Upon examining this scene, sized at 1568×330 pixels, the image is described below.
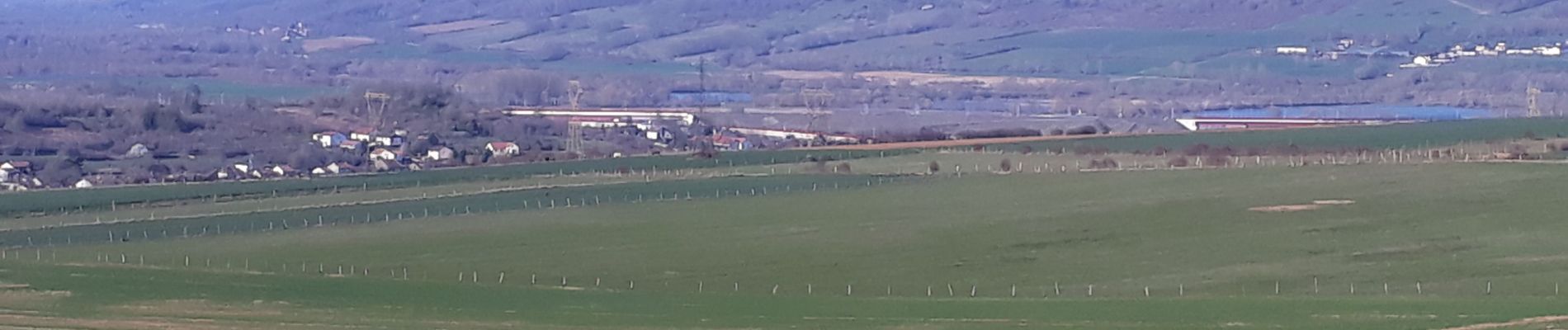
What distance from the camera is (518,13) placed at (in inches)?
7131

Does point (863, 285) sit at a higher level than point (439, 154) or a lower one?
lower

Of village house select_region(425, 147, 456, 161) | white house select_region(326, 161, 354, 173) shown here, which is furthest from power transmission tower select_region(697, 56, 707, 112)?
white house select_region(326, 161, 354, 173)

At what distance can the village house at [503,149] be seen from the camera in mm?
68812

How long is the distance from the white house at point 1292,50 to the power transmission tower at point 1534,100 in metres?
25.1

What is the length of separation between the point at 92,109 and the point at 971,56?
219ft

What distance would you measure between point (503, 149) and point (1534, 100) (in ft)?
131

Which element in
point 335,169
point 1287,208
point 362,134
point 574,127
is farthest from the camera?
point 574,127

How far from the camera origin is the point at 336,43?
16262cm

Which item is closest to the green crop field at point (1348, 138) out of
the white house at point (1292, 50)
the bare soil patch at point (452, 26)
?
the white house at point (1292, 50)

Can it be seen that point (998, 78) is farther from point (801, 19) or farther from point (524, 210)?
point (524, 210)

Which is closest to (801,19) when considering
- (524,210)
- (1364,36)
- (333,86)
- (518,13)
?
(518,13)

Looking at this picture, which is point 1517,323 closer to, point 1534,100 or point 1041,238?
point 1041,238

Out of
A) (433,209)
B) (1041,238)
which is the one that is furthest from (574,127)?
(1041,238)

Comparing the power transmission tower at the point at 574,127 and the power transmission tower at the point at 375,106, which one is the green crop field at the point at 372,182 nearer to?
the power transmission tower at the point at 574,127
